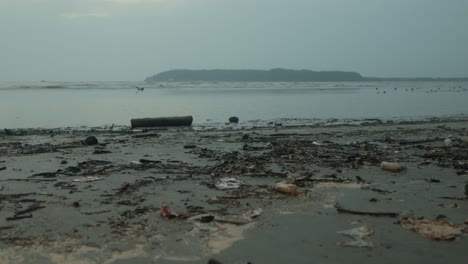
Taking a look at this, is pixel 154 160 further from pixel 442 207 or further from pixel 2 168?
pixel 442 207

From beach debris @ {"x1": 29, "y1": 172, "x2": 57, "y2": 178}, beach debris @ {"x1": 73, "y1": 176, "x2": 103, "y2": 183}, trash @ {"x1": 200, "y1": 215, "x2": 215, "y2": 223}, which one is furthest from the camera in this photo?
beach debris @ {"x1": 29, "y1": 172, "x2": 57, "y2": 178}

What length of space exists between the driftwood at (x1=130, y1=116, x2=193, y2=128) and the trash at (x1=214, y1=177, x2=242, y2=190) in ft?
39.6

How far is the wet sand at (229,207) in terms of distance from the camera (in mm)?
4293

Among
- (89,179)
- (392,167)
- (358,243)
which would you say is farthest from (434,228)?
(89,179)

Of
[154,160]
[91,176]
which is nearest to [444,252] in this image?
[91,176]

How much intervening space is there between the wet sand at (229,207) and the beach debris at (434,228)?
0.07 feet

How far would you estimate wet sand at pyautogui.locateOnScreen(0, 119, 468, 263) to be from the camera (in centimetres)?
429

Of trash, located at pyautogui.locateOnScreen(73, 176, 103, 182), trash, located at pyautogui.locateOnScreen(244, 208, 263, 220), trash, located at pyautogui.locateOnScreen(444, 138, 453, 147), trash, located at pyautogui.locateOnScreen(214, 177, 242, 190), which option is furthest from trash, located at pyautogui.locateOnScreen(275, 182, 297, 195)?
trash, located at pyautogui.locateOnScreen(444, 138, 453, 147)

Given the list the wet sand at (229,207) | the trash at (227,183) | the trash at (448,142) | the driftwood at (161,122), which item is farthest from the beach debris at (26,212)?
the driftwood at (161,122)

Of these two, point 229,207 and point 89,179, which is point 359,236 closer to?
point 229,207

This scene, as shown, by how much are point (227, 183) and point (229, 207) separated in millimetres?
1281

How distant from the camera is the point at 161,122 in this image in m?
19.4

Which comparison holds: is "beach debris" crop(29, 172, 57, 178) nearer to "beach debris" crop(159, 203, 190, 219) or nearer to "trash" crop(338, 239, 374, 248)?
"beach debris" crop(159, 203, 190, 219)

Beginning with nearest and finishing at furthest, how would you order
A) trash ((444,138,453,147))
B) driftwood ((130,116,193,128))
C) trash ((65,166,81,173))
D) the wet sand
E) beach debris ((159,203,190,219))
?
the wet sand
beach debris ((159,203,190,219))
trash ((65,166,81,173))
trash ((444,138,453,147))
driftwood ((130,116,193,128))
